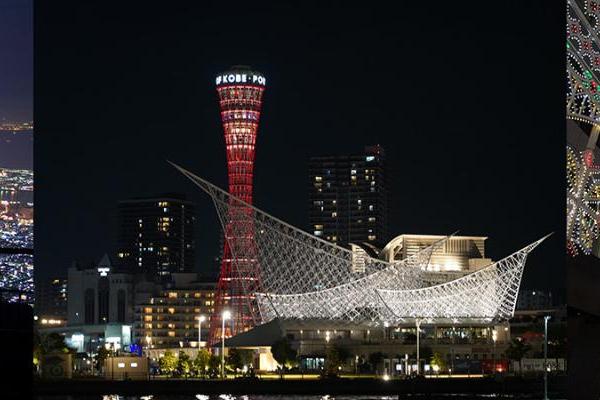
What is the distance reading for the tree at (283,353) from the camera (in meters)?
54.7

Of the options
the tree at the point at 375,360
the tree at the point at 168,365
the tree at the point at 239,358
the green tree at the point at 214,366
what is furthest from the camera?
the tree at the point at 168,365

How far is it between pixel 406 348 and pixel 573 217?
54571 millimetres

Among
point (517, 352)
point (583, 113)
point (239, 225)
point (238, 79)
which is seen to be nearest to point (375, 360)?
point (517, 352)

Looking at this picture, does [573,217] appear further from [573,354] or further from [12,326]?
[12,326]

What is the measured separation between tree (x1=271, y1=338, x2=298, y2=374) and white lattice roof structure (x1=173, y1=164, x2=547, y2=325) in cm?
598

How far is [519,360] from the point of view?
53906mm

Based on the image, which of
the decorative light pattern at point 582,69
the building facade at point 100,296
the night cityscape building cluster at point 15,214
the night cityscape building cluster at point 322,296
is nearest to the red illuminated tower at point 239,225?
the night cityscape building cluster at point 322,296

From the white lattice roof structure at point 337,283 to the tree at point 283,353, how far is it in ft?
19.6

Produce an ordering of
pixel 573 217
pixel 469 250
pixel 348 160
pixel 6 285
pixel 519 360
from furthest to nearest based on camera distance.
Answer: pixel 348 160
pixel 469 250
pixel 519 360
pixel 6 285
pixel 573 217

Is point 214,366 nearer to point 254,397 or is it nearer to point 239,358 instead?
point 239,358

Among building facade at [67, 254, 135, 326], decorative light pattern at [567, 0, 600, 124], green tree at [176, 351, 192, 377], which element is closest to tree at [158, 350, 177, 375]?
green tree at [176, 351, 192, 377]

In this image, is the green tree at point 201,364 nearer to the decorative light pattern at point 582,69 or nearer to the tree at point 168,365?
the tree at point 168,365

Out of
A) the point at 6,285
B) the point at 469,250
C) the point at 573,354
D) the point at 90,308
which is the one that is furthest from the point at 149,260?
the point at 573,354

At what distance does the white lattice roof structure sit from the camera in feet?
201
